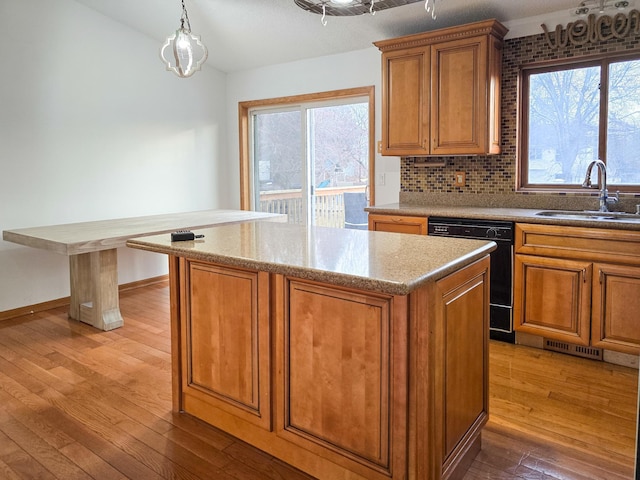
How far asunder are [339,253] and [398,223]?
6.10 feet

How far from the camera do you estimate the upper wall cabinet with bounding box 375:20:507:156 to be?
3.48m

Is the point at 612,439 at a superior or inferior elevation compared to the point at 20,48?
inferior

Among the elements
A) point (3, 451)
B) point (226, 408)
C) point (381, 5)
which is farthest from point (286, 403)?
point (381, 5)

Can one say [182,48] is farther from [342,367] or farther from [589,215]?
[589,215]

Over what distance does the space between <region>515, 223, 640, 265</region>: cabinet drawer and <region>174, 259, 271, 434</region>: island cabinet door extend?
1967 mm

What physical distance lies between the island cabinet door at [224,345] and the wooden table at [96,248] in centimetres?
128

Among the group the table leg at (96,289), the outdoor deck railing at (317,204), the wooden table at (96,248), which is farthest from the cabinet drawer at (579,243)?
the table leg at (96,289)

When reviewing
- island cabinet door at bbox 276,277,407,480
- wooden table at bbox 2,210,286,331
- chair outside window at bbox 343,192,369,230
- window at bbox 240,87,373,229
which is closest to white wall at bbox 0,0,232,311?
wooden table at bbox 2,210,286,331

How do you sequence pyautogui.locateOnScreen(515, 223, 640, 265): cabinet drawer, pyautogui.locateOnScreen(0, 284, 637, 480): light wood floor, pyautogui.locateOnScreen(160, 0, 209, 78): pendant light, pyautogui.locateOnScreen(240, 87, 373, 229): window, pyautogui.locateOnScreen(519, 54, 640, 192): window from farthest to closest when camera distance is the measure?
pyautogui.locateOnScreen(240, 87, 373, 229): window, pyautogui.locateOnScreen(519, 54, 640, 192): window, pyautogui.locateOnScreen(160, 0, 209, 78): pendant light, pyautogui.locateOnScreen(515, 223, 640, 265): cabinet drawer, pyautogui.locateOnScreen(0, 284, 637, 480): light wood floor

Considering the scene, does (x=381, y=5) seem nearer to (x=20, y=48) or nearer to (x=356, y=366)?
(x=356, y=366)

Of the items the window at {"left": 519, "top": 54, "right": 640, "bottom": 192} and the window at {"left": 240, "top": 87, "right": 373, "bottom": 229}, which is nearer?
the window at {"left": 519, "top": 54, "right": 640, "bottom": 192}

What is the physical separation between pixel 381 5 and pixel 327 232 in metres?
1.46

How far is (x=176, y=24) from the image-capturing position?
176 inches

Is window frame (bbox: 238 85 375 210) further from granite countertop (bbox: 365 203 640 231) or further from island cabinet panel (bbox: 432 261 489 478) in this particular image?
island cabinet panel (bbox: 432 261 489 478)
